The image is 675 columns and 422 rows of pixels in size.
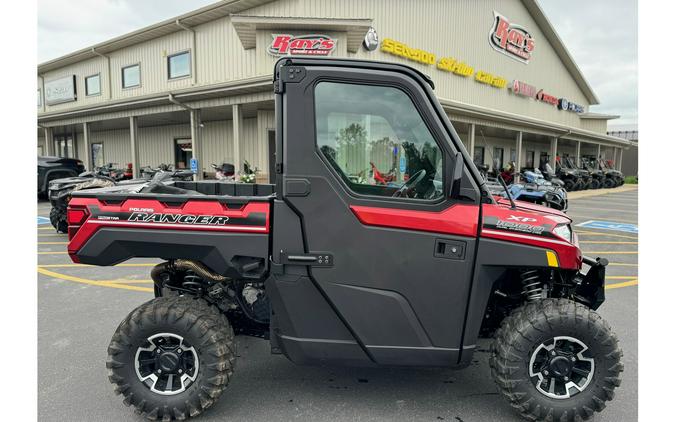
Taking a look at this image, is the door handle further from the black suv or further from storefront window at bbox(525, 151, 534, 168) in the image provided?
storefront window at bbox(525, 151, 534, 168)

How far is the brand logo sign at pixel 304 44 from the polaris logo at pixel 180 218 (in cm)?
1166

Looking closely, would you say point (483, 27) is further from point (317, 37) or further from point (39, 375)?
point (39, 375)

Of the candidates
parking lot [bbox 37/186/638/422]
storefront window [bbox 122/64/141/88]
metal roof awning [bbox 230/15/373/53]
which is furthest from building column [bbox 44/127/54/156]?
parking lot [bbox 37/186/638/422]

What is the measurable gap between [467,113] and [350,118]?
16.5 metres

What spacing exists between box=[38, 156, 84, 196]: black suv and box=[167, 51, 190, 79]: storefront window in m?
5.77

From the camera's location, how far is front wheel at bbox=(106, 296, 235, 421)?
268 cm

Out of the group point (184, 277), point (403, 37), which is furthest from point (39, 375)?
point (403, 37)

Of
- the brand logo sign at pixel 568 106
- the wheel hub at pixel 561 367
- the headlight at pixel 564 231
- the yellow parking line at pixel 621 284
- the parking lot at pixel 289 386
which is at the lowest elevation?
the parking lot at pixel 289 386

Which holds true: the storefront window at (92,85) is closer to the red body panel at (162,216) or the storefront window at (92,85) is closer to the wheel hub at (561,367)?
the red body panel at (162,216)

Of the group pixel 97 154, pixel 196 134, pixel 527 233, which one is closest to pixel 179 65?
pixel 196 134

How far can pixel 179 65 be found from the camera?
1784 centimetres

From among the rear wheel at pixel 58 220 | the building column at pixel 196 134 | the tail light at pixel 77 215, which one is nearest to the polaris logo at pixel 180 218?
the tail light at pixel 77 215

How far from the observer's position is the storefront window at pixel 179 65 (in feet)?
57.5

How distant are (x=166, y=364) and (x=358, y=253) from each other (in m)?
1.49
